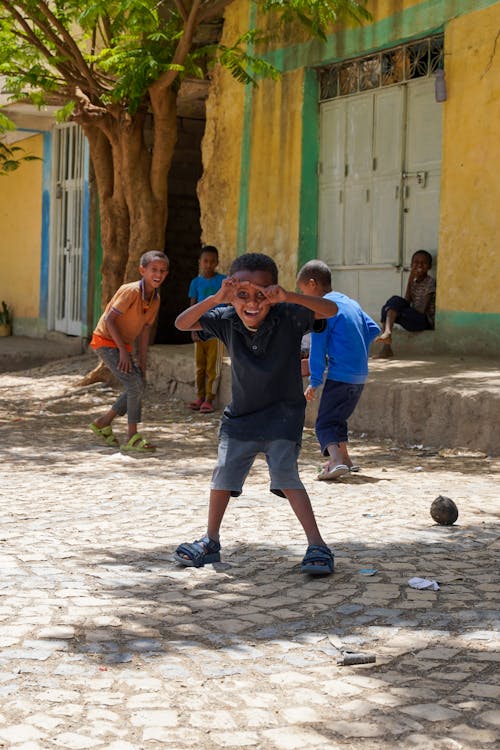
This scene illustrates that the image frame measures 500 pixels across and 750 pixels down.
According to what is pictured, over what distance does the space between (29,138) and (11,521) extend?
533 inches

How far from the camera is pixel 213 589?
4238 millimetres

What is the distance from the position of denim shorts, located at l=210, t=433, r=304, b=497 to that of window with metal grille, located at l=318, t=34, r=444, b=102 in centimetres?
691

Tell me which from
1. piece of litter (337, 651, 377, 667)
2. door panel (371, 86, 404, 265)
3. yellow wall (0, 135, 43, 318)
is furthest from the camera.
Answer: yellow wall (0, 135, 43, 318)

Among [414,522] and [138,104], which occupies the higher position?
[138,104]

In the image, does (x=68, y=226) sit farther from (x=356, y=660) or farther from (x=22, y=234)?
(x=356, y=660)

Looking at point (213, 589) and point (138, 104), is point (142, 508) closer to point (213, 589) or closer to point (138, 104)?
point (213, 589)

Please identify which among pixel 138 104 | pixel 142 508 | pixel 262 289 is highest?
pixel 138 104

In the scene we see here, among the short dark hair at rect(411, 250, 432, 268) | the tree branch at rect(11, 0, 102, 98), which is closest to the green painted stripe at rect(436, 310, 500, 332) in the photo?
the short dark hair at rect(411, 250, 432, 268)

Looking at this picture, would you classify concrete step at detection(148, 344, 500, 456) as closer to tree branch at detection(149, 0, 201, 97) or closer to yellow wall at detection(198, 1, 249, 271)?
tree branch at detection(149, 0, 201, 97)

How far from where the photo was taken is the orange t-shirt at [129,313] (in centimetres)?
803

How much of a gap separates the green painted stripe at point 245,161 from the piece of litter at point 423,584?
8.75m

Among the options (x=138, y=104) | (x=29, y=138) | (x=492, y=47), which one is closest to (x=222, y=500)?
(x=492, y=47)

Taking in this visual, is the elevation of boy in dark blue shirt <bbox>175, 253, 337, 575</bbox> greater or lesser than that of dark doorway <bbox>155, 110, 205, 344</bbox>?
lesser

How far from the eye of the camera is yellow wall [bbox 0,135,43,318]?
58.1ft
